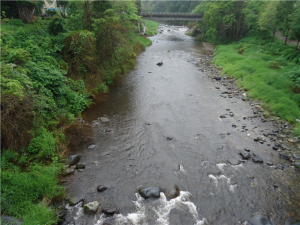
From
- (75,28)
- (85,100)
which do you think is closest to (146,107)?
(85,100)

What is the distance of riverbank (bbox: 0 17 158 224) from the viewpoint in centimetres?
636

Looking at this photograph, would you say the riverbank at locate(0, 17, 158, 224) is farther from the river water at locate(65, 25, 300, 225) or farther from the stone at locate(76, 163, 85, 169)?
the river water at locate(65, 25, 300, 225)

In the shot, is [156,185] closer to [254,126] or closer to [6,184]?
[6,184]

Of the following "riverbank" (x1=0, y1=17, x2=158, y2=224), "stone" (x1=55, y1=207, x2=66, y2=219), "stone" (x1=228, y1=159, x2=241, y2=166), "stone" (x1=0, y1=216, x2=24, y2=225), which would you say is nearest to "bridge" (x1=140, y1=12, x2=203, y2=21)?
"riverbank" (x1=0, y1=17, x2=158, y2=224)

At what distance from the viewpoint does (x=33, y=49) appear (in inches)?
473

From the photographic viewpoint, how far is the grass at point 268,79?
1403cm

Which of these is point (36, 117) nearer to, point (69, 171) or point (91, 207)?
point (69, 171)

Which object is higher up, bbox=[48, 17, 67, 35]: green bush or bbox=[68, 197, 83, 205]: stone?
bbox=[48, 17, 67, 35]: green bush

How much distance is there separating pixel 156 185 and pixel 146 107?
7860 mm

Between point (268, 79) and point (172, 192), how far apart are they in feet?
53.1

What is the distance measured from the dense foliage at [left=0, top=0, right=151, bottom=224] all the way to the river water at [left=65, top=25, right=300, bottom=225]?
1311mm

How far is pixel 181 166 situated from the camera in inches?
363

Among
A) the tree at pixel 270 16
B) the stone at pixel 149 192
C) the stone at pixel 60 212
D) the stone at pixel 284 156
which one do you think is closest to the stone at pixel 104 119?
the stone at pixel 149 192

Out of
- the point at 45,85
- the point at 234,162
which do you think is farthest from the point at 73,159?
the point at 234,162
